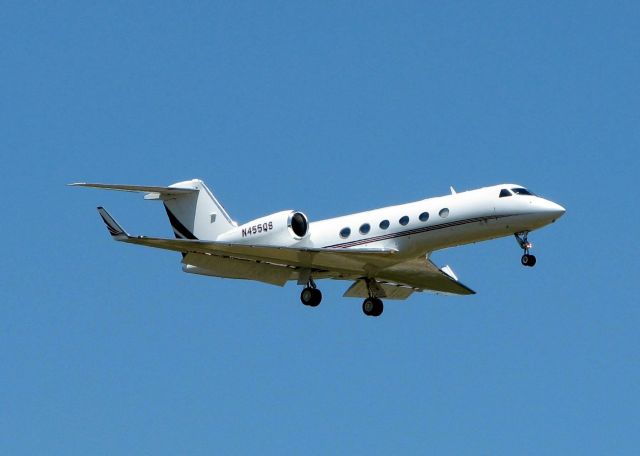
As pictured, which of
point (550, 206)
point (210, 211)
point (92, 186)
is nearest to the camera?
point (550, 206)

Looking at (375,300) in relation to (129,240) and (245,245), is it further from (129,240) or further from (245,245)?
(129,240)

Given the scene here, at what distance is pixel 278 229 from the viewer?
2947 centimetres

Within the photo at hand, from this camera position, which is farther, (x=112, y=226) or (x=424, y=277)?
(x=424, y=277)

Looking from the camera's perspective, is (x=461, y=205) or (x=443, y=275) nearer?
(x=461, y=205)

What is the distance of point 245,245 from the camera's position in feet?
94.5

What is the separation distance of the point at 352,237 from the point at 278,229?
170 centimetres

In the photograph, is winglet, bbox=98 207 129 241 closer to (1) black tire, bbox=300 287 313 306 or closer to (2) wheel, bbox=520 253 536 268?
(1) black tire, bbox=300 287 313 306

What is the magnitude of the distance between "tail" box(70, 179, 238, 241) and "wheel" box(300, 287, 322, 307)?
3155mm

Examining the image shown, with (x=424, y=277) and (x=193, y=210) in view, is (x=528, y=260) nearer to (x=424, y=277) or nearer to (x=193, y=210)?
(x=424, y=277)

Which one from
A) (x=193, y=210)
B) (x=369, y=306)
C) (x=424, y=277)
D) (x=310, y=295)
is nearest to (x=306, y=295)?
(x=310, y=295)

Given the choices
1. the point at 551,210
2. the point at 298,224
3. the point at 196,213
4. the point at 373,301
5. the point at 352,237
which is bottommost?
the point at 373,301

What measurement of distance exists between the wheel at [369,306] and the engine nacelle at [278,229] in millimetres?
2263

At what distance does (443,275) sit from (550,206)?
422cm

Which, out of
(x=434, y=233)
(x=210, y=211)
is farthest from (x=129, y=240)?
(x=434, y=233)
